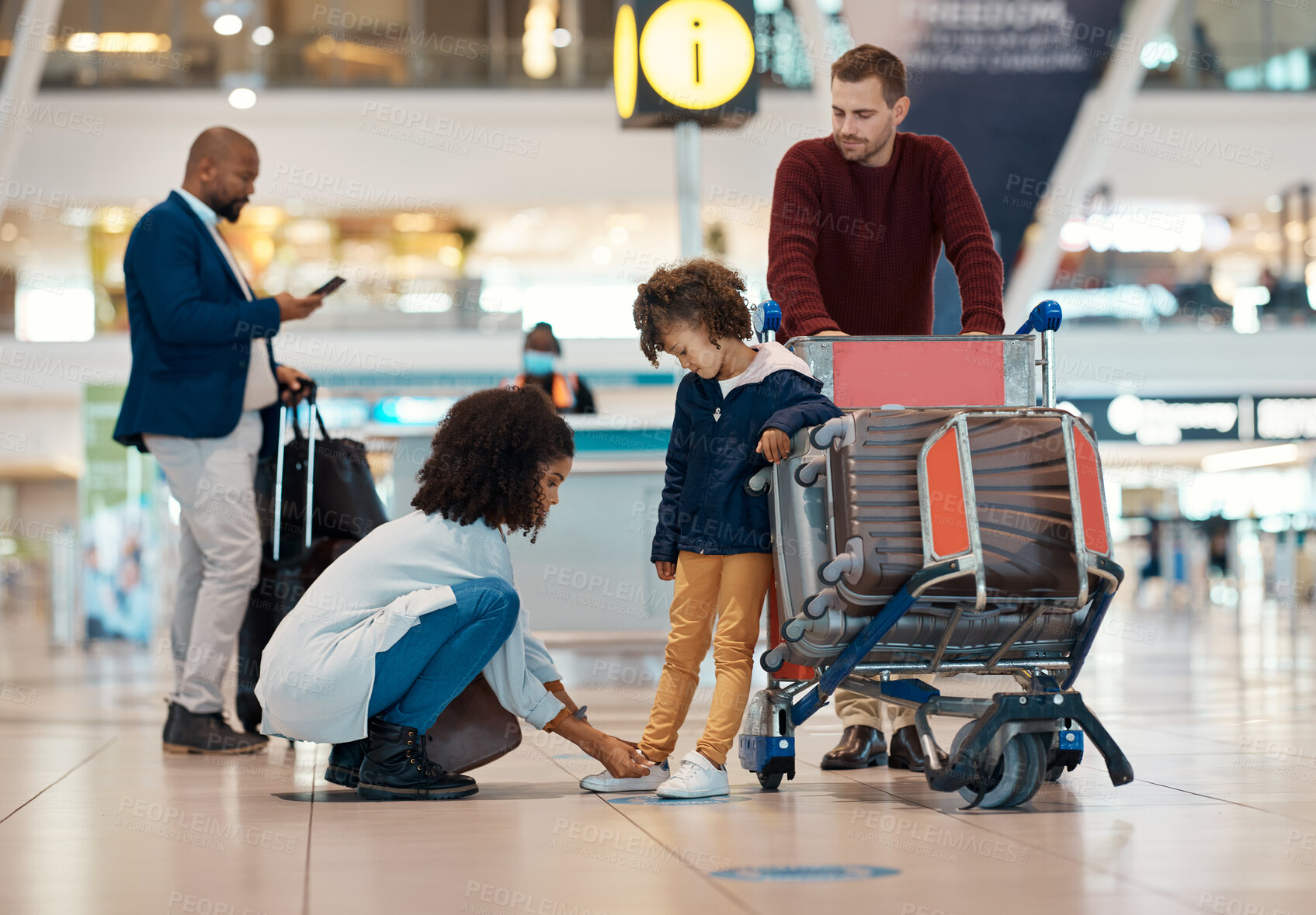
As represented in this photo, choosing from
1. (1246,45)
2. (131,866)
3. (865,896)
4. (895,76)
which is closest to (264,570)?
(131,866)

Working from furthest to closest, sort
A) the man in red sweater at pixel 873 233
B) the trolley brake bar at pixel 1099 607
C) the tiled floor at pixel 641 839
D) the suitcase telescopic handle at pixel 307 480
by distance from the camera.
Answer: the suitcase telescopic handle at pixel 307 480 < the man in red sweater at pixel 873 233 < the trolley brake bar at pixel 1099 607 < the tiled floor at pixel 641 839

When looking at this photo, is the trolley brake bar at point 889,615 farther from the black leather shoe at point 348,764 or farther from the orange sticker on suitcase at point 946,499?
the black leather shoe at point 348,764

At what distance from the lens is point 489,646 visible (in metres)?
2.96

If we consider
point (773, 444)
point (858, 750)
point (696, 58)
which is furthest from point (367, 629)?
point (696, 58)

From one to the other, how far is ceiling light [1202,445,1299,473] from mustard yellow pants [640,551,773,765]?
68.9ft

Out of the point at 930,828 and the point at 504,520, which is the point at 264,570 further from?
the point at 930,828

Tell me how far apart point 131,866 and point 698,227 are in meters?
4.41

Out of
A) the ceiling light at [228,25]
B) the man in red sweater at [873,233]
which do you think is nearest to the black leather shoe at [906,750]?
the man in red sweater at [873,233]

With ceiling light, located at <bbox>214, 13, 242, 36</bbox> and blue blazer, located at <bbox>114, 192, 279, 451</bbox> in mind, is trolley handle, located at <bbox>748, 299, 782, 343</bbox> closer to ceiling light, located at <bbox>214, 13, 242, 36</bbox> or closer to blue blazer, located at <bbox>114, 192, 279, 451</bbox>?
blue blazer, located at <bbox>114, 192, 279, 451</bbox>

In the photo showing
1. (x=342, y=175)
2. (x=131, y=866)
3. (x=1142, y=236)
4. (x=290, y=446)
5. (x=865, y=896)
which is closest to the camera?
(x=865, y=896)

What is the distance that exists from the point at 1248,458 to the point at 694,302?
23529 millimetres

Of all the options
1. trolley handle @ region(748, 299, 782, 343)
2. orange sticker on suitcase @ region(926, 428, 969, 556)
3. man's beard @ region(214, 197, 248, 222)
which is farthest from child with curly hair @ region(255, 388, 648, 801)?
man's beard @ region(214, 197, 248, 222)

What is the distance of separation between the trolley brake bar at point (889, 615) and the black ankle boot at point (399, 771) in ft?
2.74

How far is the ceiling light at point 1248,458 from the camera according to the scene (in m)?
22.7
